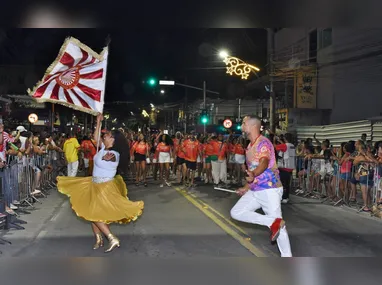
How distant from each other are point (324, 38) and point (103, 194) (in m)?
21.0

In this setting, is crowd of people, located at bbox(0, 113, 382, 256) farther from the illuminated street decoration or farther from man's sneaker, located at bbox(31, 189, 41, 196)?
the illuminated street decoration

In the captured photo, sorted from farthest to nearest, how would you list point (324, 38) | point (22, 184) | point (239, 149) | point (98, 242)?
1. point (324, 38)
2. point (239, 149)
3. point (22, 184)
4. point (98, 242)

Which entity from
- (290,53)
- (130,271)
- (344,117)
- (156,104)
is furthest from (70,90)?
(156,104)

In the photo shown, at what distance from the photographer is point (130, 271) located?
418 centimetres

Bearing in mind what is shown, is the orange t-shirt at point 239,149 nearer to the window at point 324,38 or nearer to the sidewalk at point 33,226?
the sidewalk at point 33,226

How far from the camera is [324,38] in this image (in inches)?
960

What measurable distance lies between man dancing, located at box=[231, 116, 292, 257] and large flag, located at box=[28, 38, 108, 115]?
6.91 feet

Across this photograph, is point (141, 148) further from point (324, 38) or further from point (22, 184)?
point (324, 38)

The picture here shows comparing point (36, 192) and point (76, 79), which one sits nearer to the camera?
point (76, 79)

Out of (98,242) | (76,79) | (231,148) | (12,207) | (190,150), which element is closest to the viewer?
(76,79)

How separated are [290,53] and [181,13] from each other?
79.2 feet

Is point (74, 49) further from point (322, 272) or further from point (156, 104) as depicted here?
point (156, 104)

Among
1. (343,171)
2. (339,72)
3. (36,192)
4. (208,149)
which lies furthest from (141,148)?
(339,72)

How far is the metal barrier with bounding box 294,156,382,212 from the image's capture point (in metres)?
10.5
